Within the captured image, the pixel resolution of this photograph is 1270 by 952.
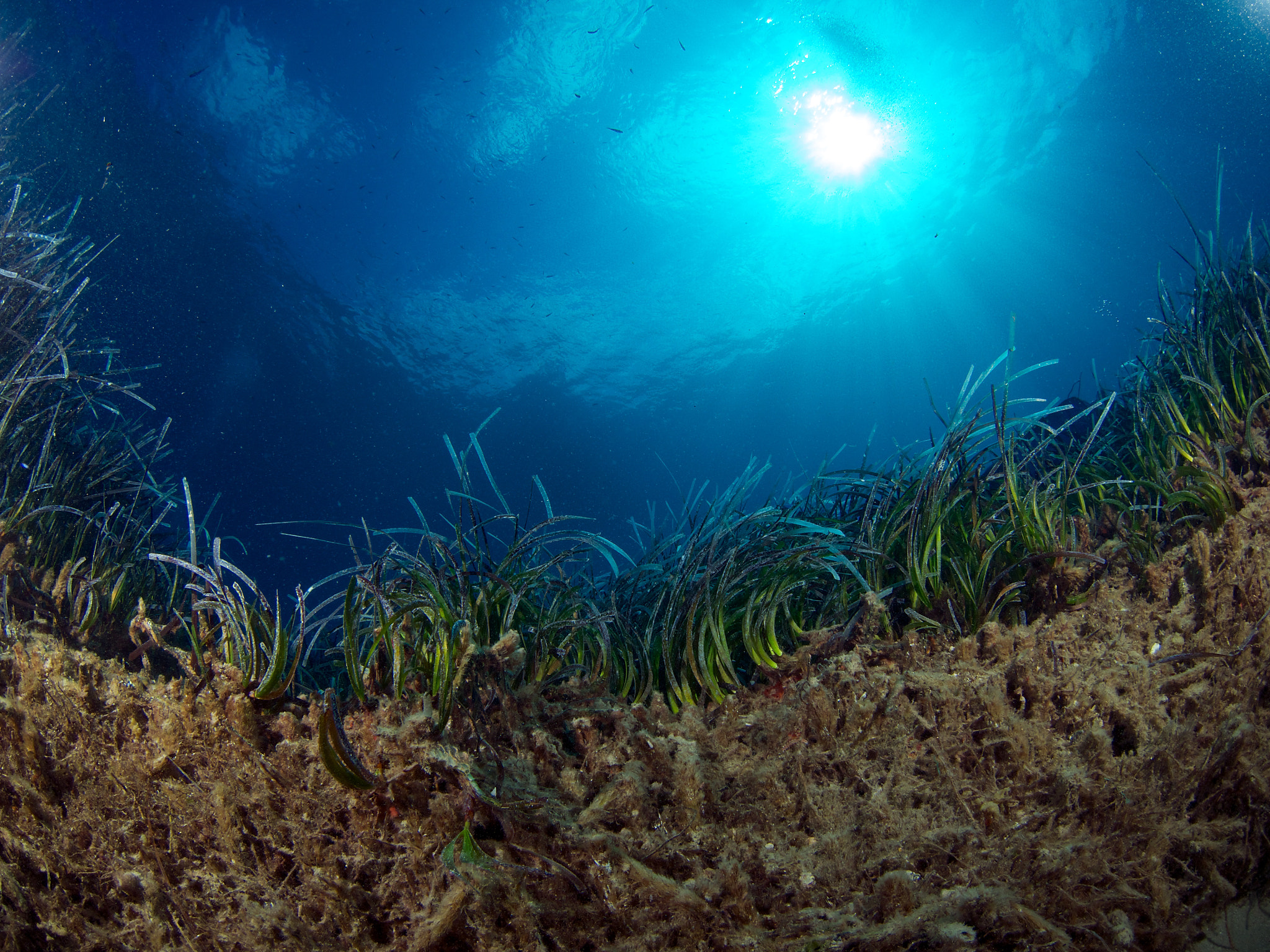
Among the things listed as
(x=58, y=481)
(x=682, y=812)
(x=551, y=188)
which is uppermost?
(x=551, y=188)

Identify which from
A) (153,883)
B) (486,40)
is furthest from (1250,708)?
(486,40)

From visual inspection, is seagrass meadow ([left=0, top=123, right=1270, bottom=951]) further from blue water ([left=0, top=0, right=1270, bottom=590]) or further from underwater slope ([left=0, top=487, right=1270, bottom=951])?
blue water ([left=0, top=0, right=1270, bottom=590])

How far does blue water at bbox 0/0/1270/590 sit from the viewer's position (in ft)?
65.7

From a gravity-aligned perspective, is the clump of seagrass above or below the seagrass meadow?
below

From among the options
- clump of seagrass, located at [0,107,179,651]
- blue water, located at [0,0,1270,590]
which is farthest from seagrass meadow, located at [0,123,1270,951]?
blue water, located at [0,0,1270,590]

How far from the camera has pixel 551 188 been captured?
27.3 metres

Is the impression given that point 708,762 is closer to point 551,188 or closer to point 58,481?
point 58,481

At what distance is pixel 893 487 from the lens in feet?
8.69

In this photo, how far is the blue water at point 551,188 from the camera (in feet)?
65.7

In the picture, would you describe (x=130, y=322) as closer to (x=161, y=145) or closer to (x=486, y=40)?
(x=161, y=145)

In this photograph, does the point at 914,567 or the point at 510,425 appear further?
the point at 510,425

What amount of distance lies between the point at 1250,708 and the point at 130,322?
1392 inches

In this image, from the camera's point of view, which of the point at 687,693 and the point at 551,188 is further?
the point at 551,188

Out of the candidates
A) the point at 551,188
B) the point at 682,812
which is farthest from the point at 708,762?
the point at 551,188
